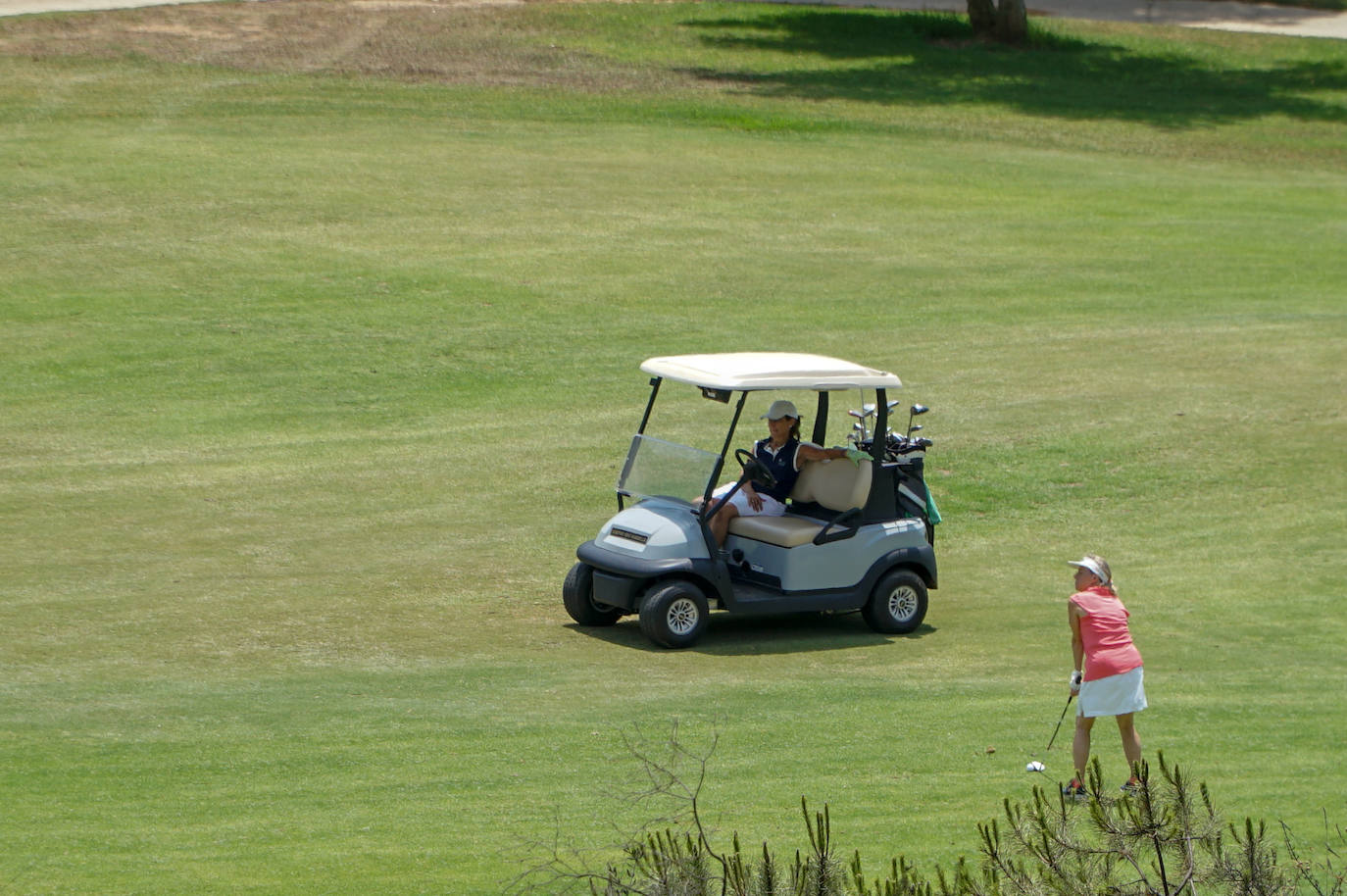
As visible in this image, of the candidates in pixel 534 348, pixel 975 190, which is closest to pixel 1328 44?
pixel 975 190

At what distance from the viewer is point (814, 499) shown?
12.3 metres

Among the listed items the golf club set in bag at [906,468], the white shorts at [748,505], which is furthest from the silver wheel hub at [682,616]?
the golf club set in bag at [906,468]

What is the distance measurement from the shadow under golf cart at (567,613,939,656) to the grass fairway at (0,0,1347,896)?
6cm

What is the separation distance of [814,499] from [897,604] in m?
0.96

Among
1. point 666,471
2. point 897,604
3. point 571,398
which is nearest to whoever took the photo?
point 897,604

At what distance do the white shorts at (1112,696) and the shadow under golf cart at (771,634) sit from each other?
3.05 m

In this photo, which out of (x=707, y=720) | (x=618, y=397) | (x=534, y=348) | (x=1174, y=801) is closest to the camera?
(x=1174, y=801)

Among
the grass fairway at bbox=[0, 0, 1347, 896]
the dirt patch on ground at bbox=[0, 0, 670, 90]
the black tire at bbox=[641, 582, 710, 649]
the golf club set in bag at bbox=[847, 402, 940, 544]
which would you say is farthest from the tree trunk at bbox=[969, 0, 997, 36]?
the black tire at bbox=[641, 582, 710, 649]

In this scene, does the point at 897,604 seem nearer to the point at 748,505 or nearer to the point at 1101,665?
the point at 748,505

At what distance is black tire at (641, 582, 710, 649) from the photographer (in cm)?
1133

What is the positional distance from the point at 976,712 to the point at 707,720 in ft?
5.37

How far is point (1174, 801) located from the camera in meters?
4.34

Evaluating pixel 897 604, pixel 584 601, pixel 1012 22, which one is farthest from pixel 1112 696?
pixel 1012 22

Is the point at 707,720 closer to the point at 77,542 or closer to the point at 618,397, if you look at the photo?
the point at 77,542
